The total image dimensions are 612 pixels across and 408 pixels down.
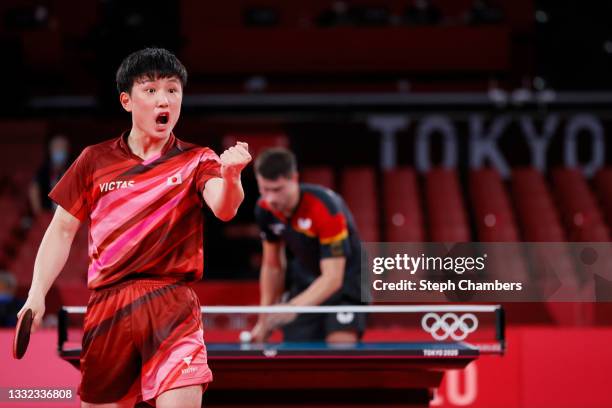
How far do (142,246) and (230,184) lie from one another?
→ 37cm

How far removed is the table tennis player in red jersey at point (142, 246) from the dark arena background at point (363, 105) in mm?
5043

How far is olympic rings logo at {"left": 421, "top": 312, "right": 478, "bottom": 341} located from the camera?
13.1ft

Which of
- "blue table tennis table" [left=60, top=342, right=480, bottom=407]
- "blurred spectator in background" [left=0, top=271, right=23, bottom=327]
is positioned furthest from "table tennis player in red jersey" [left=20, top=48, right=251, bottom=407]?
"blurred spectator in background" [left=0, top=271, right=23, bottom=327]

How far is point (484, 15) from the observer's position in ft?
34.6

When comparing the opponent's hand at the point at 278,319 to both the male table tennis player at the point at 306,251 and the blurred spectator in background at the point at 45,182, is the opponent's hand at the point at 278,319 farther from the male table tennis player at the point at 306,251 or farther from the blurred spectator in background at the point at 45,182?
the blurred spectator in background at the point at 45,182

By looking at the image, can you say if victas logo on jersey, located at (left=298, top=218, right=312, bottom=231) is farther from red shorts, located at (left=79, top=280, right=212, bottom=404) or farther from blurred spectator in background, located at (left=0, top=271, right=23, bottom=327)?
blurred spectator in background, located at (left=0, top=271, right=23, bottom=327)

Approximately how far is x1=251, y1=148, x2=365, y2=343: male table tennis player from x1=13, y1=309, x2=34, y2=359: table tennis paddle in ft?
6.21

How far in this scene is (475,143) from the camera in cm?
1145

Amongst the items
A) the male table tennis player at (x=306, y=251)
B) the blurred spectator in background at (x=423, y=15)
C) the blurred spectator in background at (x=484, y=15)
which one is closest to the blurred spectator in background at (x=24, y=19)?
the blurred spectator in background at (x=423, y=15)

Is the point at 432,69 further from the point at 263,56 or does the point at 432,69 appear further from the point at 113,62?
the point at 113,62

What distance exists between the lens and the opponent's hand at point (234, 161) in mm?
2479

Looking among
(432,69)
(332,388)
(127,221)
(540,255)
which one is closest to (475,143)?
(432,69)

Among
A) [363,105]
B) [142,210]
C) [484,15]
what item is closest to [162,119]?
[142,210]

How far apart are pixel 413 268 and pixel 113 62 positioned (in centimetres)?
628
